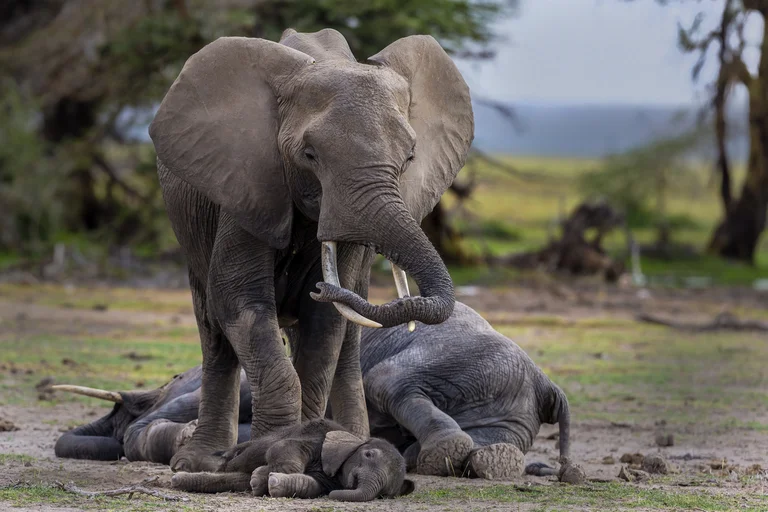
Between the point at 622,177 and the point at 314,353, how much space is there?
33.5 m

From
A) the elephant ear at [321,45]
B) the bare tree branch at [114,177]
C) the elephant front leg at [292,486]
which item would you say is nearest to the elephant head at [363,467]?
the elephant front leg at [292,486]

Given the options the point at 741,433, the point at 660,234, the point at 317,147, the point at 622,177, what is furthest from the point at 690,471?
the point at 622,177

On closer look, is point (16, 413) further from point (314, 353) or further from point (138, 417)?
point (314, 353)

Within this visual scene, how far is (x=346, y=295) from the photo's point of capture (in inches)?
222

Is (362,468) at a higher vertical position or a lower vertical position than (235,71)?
lower

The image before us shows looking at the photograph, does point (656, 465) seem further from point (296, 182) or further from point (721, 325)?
point (721, 325)

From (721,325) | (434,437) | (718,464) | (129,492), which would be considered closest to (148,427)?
(434,437)

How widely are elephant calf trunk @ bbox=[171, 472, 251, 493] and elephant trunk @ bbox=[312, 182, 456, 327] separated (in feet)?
3.17

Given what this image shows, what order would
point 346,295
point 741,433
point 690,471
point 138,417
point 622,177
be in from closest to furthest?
point 346,295
point 690,471
point 138,417
point 741,433
point 622,177

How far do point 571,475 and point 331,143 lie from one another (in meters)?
2.06

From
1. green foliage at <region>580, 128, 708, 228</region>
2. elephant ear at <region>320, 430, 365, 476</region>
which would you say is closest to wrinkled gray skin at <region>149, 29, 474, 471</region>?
elephant ear at <region>320, 430, 365, 476</region>

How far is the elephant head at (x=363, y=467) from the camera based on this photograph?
5.66 m

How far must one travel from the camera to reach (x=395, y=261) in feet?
18.7

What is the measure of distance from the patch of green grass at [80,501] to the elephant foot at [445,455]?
164cm
